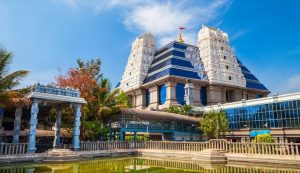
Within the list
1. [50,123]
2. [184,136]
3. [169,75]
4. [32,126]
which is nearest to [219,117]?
[184,136]

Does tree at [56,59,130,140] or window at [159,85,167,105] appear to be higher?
window at [159,85,167,105]

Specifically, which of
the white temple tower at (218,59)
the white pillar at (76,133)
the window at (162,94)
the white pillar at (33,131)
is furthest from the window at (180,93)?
the white pillar at (33,131)

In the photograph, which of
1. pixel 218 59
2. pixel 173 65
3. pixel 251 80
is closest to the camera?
pixel 173 65

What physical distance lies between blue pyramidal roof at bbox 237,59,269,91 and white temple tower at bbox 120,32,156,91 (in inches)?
857

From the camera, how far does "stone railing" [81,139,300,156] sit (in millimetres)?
17922

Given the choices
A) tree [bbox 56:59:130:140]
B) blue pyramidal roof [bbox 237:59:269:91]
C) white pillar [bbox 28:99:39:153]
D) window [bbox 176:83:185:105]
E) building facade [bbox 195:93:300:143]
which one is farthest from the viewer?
blue pyramidal roof [bbox 237:59:269:91]

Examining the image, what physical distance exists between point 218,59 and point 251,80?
11963 mm

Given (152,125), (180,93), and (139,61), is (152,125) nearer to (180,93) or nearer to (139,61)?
(180,93)

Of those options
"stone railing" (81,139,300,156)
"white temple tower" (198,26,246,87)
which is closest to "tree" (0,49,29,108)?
"stone railing" (81,139,300,156)

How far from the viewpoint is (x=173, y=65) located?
5241cm

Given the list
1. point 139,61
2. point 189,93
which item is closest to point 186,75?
point 189,93

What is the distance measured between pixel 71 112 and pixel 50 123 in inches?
178

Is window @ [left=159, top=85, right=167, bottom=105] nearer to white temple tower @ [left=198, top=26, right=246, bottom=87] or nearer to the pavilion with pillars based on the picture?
white temple tower @ [left=198, top=26, right=246, bottom=87]

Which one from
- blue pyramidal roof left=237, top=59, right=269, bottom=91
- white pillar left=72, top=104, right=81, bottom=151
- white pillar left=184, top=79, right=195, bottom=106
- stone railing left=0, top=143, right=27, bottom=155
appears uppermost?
blue pyramidal roof left=237, top=59, right=269, bottom=91
